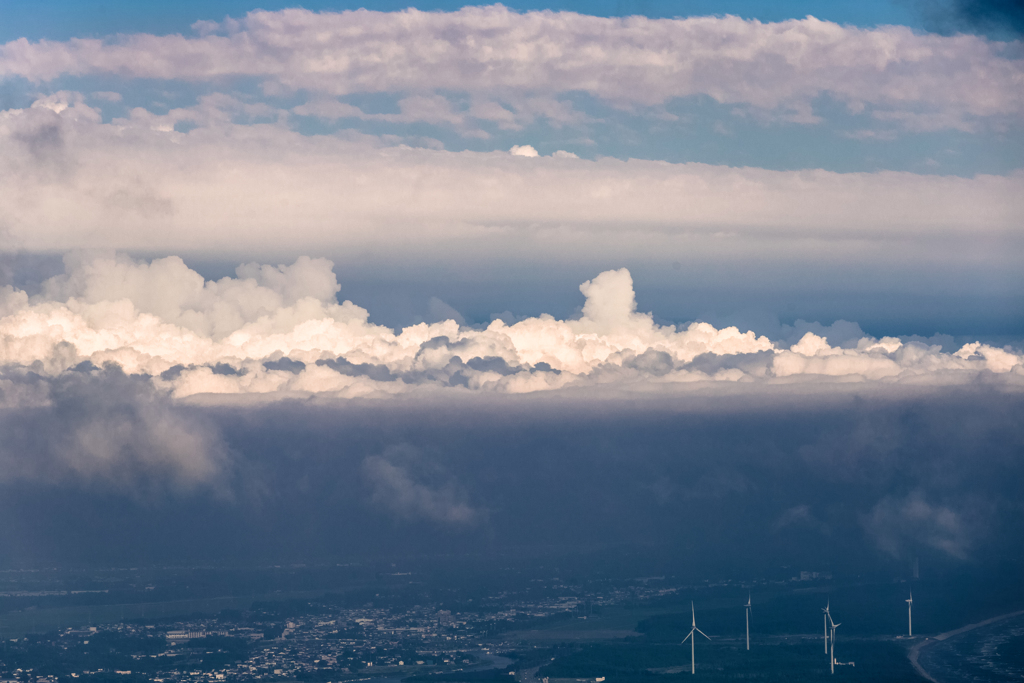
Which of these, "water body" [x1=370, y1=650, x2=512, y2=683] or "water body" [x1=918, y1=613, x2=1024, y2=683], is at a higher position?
"water body" [x1=370, y1=650, x2=512, y2=683]

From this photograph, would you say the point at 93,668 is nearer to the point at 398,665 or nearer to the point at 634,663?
the point at 398,665

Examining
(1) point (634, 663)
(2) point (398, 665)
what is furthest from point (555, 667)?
(2) point (398, 665)

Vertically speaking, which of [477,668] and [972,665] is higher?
[477,668]

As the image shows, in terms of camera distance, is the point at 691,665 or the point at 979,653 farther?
the point at 979,653

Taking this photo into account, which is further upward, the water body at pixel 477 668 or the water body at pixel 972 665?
the water body at pixel 477 668

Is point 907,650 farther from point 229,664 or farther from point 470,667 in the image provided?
point 229,664

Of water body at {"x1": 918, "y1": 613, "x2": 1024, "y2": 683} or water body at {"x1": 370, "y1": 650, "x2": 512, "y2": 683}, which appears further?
water body at {"x1": 370, "y1": 650, "x2": 512, "y2": 683}

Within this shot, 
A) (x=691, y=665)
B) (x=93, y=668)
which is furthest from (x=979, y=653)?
(x=93, y=668)

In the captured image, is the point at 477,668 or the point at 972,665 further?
Answer: the point at 477,668

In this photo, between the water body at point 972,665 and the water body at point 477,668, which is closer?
the water body at point 972,665
